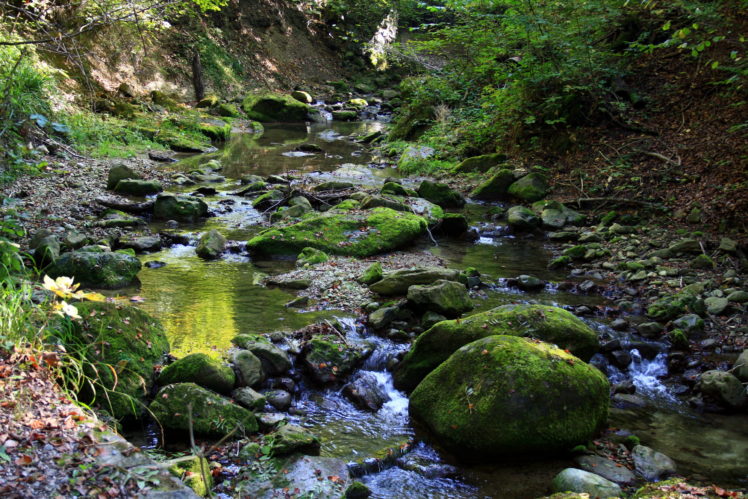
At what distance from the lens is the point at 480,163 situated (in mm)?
14078

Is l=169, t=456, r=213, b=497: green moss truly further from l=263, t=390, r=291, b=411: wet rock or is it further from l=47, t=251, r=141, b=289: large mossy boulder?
l=47, t=251, r=141, b=289: large mossy boulder

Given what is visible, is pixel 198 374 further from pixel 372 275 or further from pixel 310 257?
pixel 310 257

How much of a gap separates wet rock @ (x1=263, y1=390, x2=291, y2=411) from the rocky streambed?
0.06 ft

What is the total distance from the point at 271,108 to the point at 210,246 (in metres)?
18.2

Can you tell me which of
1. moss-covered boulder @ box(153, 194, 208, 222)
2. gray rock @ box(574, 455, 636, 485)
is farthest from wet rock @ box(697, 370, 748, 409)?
moss-covered boulder @ box(153, 194, 208, 222)

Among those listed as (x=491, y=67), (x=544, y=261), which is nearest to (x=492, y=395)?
(x=544, y=261)

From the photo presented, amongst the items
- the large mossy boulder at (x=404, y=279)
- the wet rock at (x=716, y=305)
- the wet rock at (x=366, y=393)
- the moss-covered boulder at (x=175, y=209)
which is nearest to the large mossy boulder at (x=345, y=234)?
the large mossy boulder at (x=404, y=279)

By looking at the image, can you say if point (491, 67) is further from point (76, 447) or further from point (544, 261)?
point (76, 447)

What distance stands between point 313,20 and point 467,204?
28665mm

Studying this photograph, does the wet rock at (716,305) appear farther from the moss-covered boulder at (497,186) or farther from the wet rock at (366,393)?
the moss-covered boulder at (497,186)

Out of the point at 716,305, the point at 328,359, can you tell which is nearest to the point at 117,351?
the point at 328,359

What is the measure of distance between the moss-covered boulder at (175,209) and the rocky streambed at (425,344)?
37 millimetres

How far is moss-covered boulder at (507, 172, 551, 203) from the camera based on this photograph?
11.6 metres

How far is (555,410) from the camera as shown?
415 cm
